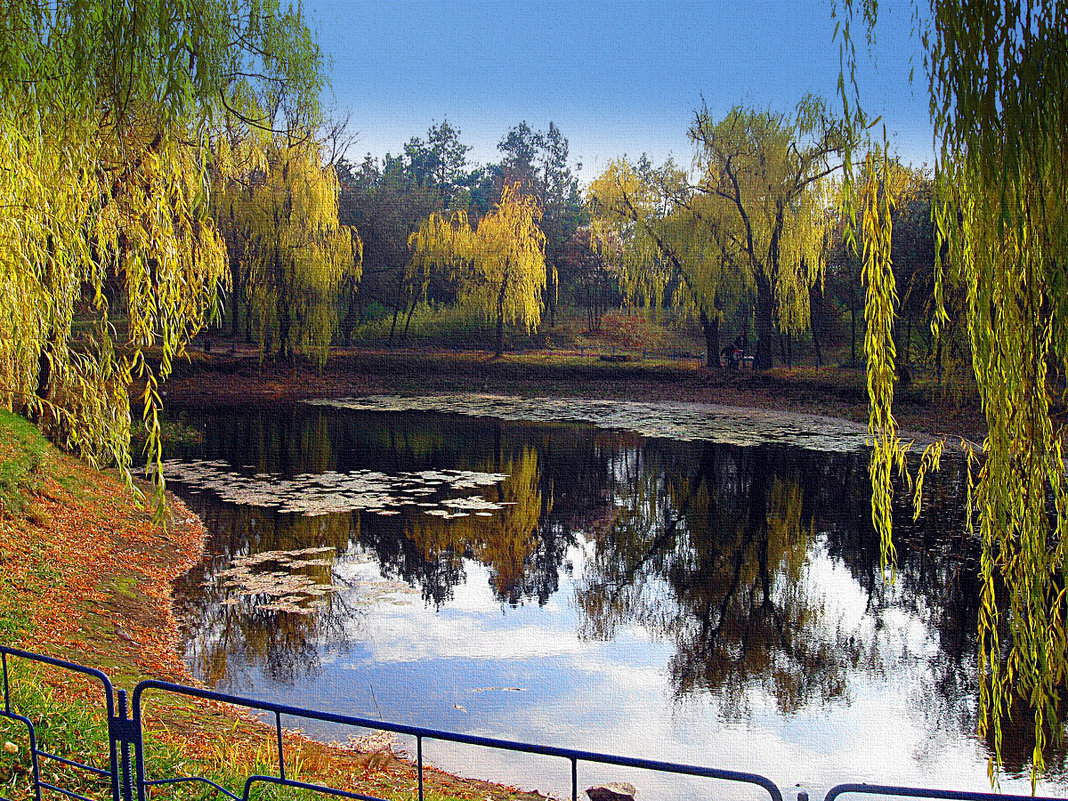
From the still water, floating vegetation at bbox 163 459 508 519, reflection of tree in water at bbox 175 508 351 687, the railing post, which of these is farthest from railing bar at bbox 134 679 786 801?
floating vegetation at bbox 163 459 508 519

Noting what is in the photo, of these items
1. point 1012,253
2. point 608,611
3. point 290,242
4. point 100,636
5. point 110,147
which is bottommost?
point 608,611

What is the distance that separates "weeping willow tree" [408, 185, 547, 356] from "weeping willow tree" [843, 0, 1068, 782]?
2366 cm

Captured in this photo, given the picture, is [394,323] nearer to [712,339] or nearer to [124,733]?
[712,339]

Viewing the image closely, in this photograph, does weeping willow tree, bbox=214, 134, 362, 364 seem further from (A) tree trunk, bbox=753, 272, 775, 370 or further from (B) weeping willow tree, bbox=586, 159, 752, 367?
(A) tree trunk, bbox=753, 272, 775, 370

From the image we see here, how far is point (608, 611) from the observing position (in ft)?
22.5

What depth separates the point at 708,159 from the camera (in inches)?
867

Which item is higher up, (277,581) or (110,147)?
(110,147)

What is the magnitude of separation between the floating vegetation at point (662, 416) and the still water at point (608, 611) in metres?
2.54

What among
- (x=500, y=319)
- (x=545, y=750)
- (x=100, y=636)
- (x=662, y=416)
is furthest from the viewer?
(x=500, y=319)

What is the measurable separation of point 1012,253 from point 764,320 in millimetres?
20270

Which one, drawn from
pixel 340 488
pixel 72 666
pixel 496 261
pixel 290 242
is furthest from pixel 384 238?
pixel 72 666

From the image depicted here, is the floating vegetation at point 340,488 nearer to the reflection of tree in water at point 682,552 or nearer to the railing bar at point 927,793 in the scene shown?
the reflection of tree in water at point 682,552

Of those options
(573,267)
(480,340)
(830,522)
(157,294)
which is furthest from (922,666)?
(573,267)

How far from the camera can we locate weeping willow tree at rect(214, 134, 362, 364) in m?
21.1
